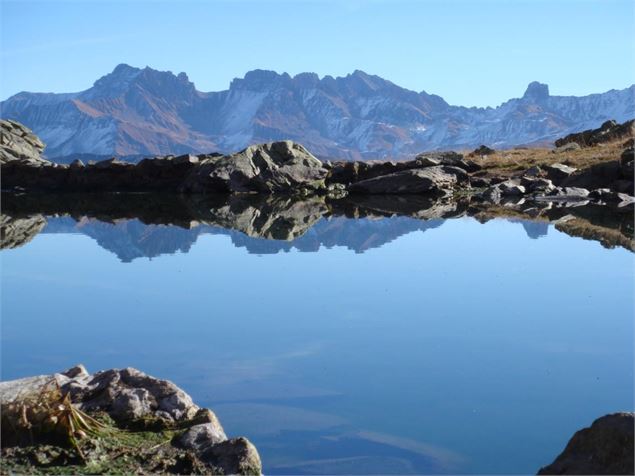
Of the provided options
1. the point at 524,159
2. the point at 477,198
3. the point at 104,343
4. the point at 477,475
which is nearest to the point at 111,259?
the point at 104,343

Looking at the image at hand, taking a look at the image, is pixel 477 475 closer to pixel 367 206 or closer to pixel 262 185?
pixel 367 206

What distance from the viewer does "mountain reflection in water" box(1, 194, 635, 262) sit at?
2677 centimetres

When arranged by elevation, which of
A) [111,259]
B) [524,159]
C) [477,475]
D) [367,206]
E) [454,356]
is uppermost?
[524,159]

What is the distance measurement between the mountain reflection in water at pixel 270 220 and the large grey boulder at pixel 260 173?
92.7 inches

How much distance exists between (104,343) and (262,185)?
3637 centimetres

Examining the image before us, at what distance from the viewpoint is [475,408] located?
9.52 m

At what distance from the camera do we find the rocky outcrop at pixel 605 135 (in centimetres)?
5763

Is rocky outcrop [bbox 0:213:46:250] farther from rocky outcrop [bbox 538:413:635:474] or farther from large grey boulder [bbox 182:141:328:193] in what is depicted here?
rocky outcrop [bbox 538:413:635:474]

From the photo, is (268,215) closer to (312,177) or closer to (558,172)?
(312,177)

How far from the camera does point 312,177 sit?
5034 cm

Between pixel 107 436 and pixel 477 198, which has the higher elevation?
pixel 477 198

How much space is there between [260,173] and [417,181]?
9.36 m

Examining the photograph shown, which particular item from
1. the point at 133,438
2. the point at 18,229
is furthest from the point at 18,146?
the point at 133,438

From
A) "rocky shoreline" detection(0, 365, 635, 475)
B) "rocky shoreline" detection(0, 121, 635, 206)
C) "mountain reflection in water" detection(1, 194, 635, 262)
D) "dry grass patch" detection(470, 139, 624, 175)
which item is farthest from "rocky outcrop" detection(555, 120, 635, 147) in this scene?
"rocky shoreline" detection(0, 365, 635, 475)
